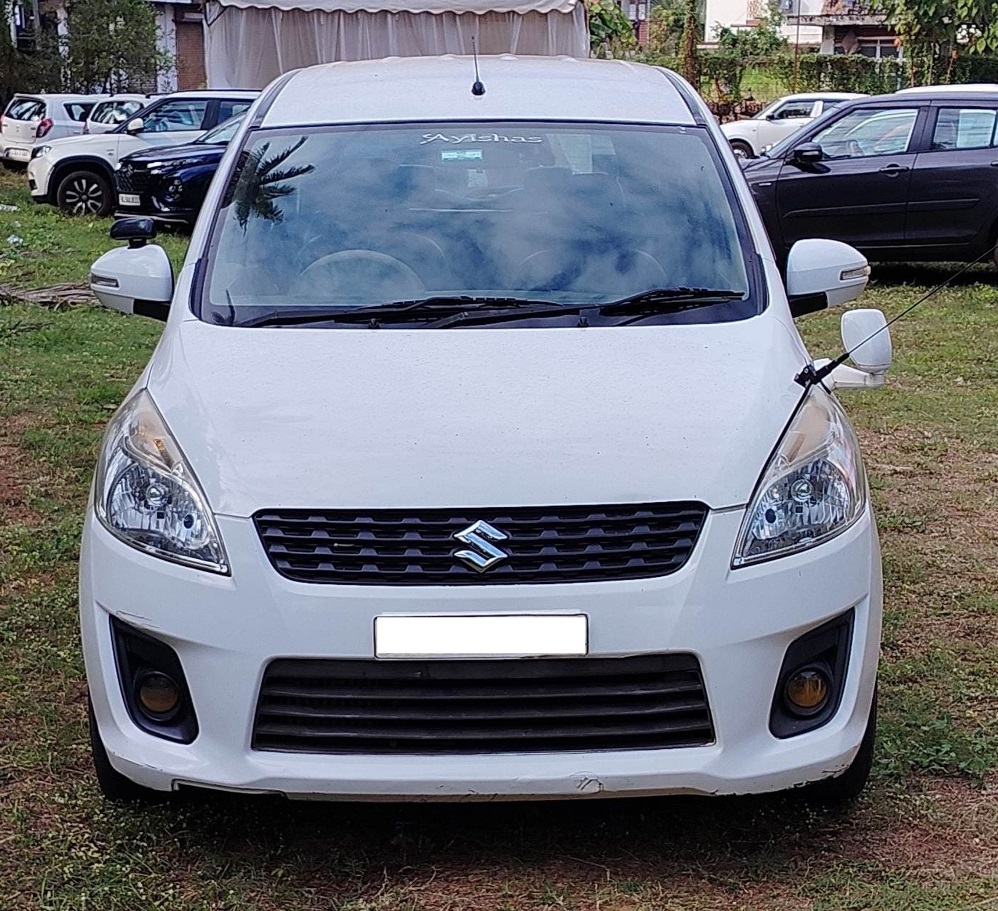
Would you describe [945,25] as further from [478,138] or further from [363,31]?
[478,138]

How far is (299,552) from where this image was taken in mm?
2893

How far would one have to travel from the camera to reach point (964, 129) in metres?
12.1

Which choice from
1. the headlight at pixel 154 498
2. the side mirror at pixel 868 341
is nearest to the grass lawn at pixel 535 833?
the headlight at pixel 154 498

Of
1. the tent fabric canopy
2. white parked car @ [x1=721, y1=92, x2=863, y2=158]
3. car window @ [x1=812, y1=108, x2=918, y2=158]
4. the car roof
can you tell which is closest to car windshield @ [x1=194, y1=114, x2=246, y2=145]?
the tent fabric canopy

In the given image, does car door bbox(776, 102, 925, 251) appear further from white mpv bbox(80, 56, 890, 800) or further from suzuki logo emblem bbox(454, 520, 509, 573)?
suzuki logo emblem bbox(454, 520, 509, 573)

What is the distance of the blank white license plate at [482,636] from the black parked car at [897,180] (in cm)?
945

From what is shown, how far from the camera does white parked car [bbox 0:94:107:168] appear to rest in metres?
20.9

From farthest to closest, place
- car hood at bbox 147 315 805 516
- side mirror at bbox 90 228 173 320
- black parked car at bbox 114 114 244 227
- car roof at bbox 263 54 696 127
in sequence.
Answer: black parked car at bbox 114 114 244 227, car roof at bbox 263 54 696 127, side mirror at bbox 90 228 173 320, car hood at bbox 147 315 805 516

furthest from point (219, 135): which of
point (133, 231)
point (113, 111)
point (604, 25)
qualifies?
point (604, 25)

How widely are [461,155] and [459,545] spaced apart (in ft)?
5.51

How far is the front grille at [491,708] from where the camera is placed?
2.89 metres

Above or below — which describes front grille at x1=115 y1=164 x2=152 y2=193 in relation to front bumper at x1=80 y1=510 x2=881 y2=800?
below

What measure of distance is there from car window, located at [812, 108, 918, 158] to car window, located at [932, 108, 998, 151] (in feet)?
0.74

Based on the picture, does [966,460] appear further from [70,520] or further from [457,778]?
[457,778]
